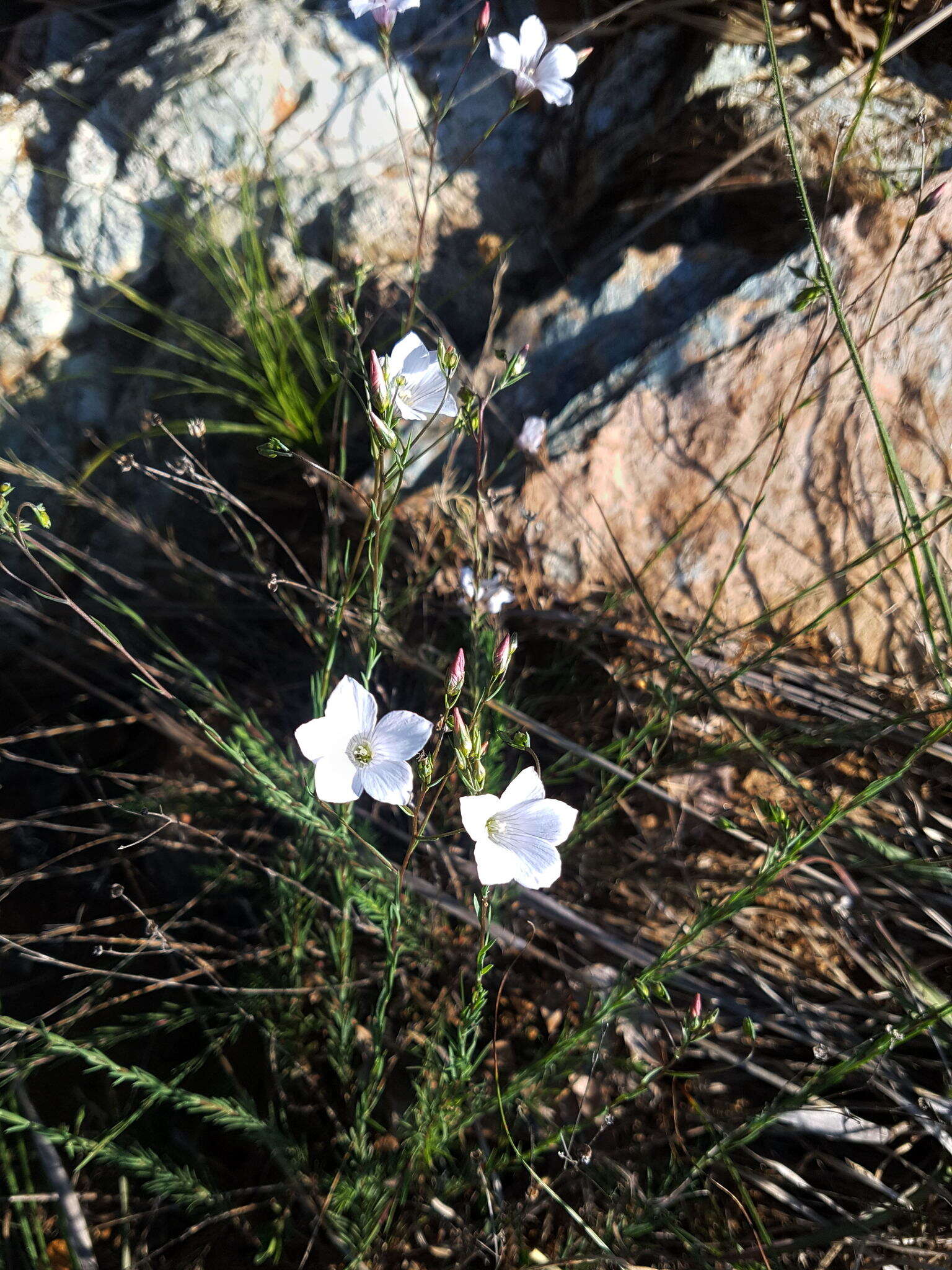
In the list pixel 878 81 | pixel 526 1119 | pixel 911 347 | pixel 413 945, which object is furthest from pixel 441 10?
pixel 526 1119

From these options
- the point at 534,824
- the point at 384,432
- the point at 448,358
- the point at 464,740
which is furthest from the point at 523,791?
the point at 448,358

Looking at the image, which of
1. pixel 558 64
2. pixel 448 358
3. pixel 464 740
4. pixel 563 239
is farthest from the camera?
pixel 563 239

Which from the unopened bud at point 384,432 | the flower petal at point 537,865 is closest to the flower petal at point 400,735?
the flower petal at point 537,865

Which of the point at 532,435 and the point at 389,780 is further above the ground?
the point at 532,435

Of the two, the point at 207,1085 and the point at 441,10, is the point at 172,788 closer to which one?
the point at 207,1085

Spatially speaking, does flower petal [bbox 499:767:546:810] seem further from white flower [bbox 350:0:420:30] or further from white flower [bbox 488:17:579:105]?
white flower [bbox 350:0:420:30]

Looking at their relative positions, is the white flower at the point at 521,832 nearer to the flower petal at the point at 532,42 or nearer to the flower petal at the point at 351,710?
the flower petal at the point at 351,710

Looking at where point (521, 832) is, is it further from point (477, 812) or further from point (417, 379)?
point (417, 379)
